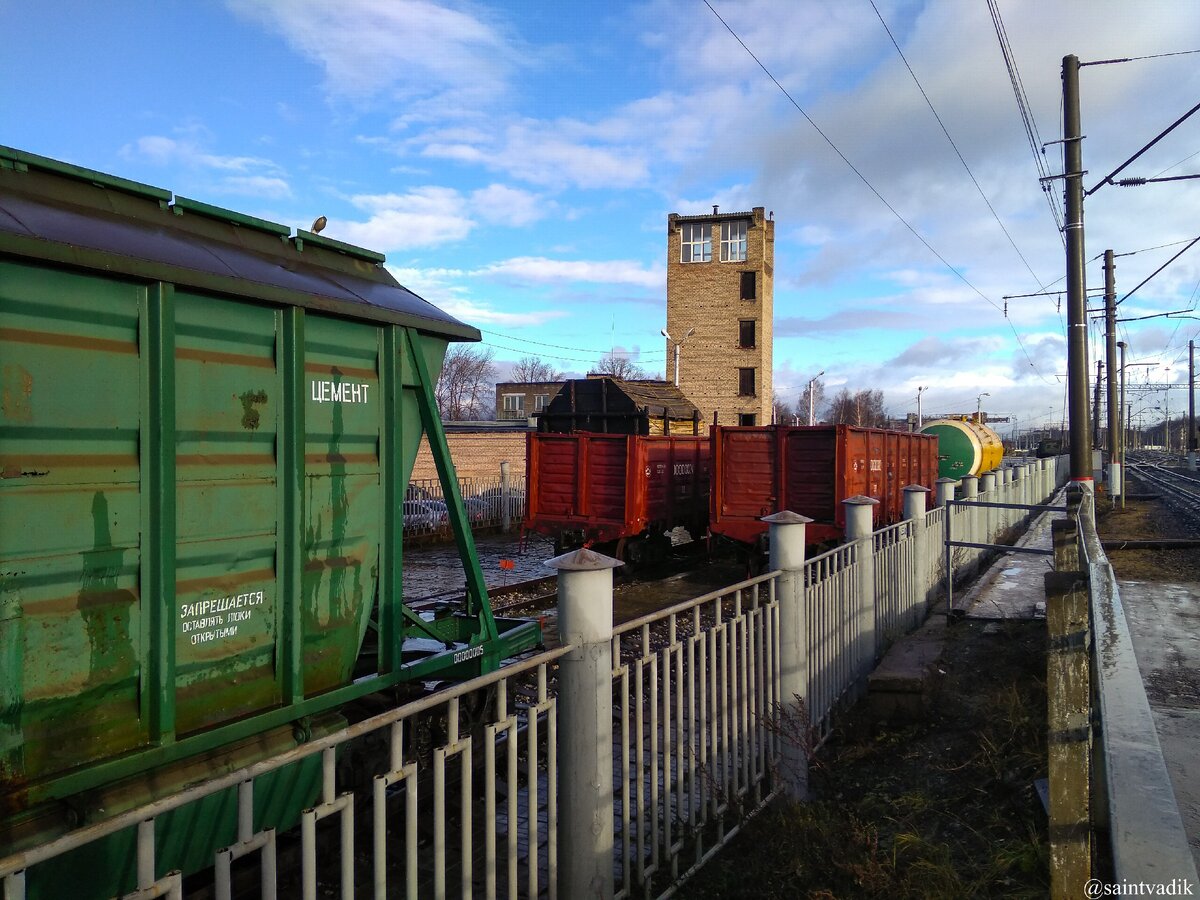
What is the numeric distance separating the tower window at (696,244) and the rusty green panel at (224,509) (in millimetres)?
41654

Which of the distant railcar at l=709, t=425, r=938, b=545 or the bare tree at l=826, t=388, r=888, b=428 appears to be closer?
the distant railcar at l=709, t=425, r=938, b=545

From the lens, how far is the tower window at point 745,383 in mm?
42906

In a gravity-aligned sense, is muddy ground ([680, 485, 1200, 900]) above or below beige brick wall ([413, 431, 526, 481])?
below

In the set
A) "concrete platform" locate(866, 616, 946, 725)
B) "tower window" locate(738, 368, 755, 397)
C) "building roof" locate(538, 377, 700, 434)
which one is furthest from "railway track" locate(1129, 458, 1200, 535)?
"tower window" locate(738, 368, 755, 397)

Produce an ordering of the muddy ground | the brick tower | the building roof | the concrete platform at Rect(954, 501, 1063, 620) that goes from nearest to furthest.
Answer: the muddy ground, the concrete platform at Rect(954, 501, 1063, 620), the building roof, the brick tower

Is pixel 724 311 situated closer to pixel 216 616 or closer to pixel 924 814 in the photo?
pixel 924 814

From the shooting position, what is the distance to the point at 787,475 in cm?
1365

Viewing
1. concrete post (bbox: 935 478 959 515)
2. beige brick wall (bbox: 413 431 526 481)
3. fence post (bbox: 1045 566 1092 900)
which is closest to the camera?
fence post (bbox: 1045 566 1092 900)

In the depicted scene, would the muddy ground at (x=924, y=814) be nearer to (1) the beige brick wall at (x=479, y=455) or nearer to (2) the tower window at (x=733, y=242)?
(1) the beige brick wall at (x=479, y=455)

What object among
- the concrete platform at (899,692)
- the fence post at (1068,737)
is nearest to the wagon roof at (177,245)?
the fence post at (1068,737)

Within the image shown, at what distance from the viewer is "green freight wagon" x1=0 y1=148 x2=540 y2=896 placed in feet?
9.54

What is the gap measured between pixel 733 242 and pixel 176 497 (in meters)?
42.1

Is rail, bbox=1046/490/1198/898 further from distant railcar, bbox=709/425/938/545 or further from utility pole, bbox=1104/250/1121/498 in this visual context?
utility pole, bbox=1104/250/1121/498

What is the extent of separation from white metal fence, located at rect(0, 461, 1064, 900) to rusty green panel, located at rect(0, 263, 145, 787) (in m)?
0.49
